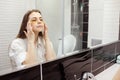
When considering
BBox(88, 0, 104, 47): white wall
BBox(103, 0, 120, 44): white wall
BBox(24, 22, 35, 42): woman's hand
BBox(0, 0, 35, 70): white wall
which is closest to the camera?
BBox(0, 0, 35, 70): white wall

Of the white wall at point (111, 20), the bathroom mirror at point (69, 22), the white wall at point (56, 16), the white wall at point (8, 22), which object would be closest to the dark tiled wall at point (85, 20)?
the bathroom mirror at point (69, 22)

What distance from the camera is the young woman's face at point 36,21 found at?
1.04 meters

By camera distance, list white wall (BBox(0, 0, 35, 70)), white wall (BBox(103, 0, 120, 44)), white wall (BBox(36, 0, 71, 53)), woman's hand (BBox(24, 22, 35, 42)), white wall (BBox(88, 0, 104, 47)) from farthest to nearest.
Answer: white wall (BBox(103, 0, 120, 44)), white wall (BBox(88, 0, 104, 47)), white wall (BBox(36, 0, 71, 53)), woman's hand (BBox(24, 22, 35, 42)), white wall (BBox(0, 0, 35, 70))

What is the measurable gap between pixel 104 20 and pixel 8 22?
4.01 feet

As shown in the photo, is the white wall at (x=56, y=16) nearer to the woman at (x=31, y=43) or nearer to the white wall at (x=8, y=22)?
the woman at (x=31, y=43)

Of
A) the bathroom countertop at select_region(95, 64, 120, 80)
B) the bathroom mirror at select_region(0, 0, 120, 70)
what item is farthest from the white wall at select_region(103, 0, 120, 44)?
the bathroom countertop at select_region(95, 64, 120, 80)

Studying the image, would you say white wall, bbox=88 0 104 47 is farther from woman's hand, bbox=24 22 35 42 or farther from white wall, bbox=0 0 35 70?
white wall, bbox=0 0 35 70

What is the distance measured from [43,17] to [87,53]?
54 centimetres

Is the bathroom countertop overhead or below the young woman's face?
below

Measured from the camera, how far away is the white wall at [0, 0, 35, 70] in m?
0.88

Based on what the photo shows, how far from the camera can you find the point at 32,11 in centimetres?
103

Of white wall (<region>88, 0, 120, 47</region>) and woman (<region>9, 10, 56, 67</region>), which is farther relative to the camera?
white wall (<region>88, 0, 120, 47</region>)

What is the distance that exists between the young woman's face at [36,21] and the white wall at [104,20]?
0.59 m

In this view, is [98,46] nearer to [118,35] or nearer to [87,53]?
[87,53]
